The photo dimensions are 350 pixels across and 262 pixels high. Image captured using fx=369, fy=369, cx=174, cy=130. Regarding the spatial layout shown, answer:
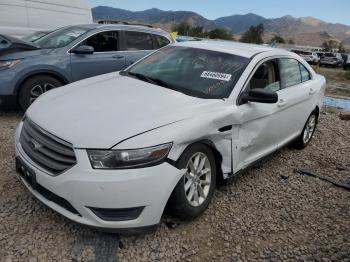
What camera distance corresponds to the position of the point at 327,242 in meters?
3.31

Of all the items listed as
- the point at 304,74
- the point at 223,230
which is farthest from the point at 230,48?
the point at 223,230

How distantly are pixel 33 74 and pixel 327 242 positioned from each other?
4726 mm

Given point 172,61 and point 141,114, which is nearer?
point 141,114

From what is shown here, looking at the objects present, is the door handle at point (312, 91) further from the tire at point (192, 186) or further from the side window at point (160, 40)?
the side window at point (160, 40)

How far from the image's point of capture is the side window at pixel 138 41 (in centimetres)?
690

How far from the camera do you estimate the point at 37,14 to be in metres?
10.3

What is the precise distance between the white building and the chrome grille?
7.20 metres

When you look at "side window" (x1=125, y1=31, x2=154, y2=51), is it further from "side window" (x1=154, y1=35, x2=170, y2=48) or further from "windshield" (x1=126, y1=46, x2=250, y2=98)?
"windshield" (x1=126, y1=46, x2=250, y2=98)

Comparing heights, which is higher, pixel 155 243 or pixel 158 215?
pixel 158 215

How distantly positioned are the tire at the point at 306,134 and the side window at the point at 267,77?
1340 mm

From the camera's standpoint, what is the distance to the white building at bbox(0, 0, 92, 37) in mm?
9719

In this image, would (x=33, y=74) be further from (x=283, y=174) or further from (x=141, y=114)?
(x=283, y=174)

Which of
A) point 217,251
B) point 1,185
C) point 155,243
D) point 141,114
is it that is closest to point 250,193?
point 217,251

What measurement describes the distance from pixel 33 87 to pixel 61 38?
1.17 meters
